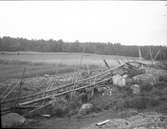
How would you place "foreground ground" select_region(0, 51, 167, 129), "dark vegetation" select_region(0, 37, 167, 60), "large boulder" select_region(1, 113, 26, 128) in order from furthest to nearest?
"dark vegetation" select_region(0, 37, 167, 60) → "foreground ground" select_region(0, 51, 167, 129) → "large boulder" select_region(1, 113, 26, 128)

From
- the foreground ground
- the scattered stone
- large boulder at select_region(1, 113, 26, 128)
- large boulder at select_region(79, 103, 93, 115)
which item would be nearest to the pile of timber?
large boulder at select_region(1, 113, 26, 128)

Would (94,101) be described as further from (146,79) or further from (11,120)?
(146,79)

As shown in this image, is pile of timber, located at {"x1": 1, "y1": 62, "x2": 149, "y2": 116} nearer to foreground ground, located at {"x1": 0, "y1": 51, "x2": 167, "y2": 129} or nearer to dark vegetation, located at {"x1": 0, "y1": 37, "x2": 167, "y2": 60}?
foreground ground, located at {"x1": 0, "y1": 51, "x2": 167, "y2": 129}

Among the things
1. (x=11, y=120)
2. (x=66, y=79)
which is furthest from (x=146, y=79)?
(x=11, y=120)

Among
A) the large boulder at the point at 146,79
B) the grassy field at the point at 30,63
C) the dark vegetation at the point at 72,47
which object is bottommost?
the large boulder at the point at 146,79

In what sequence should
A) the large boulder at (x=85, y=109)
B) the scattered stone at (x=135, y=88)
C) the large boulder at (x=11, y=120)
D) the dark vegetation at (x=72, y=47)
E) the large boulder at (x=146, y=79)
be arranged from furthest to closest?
the large boulder at (x=146, y=79)
the scattered stone at (x=135, y=88)
the large boulder at (x=85, y=109)
the dark vegetation at (x=72, y=47)
the large boulder at (x=11, y=120)

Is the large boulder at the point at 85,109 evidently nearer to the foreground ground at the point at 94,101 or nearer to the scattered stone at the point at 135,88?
the foreground ground at the point at 94,101

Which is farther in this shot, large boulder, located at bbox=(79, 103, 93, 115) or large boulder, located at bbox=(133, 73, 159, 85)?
large boulder, located at bbox=(133, 73, 159, 85)

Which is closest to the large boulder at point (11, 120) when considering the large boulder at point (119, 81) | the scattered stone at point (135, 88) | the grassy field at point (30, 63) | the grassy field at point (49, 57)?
the grassy field at point (30, 63)
